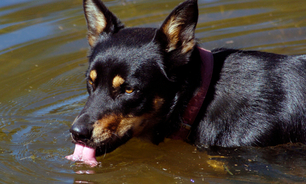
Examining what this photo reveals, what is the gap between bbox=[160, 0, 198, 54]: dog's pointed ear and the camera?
12.9 ft

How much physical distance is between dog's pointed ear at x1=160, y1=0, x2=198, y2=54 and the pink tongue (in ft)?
4.42

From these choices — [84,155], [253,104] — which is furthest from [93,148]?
[253,104]

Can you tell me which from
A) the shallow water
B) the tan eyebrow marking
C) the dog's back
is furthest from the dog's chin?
the dog's back

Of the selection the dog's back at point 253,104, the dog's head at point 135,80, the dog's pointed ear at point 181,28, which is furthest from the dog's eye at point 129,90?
the dog's back at point 253,104

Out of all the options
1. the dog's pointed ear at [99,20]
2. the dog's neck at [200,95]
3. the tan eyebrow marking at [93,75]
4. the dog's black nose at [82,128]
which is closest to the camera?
the dog's black nose at [82,128]

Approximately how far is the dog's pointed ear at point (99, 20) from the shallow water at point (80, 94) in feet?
4.62

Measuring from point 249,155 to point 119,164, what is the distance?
1449 millimetres

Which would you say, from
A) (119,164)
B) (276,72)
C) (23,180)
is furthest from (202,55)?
(23,180)

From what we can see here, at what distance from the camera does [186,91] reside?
13.8ft

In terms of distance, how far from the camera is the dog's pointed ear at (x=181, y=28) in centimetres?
394

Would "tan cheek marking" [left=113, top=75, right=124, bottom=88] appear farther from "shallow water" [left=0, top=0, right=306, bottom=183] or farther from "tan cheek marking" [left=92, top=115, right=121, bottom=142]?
"shallow water" [left=0, top=0, right=306, bottom=183]

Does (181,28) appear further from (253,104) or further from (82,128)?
(82,128)

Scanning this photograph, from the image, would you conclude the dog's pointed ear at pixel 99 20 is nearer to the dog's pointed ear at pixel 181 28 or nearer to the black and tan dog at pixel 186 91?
the black and tan dog at pixel 186 91

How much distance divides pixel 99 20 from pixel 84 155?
1.58m
